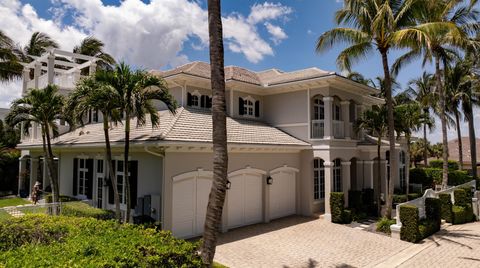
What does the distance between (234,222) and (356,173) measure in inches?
402

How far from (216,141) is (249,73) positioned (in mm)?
15195

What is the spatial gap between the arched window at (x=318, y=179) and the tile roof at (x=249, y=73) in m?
5.03

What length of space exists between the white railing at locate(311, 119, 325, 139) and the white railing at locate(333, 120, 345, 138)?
2.33ft

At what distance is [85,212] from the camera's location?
12.9 m

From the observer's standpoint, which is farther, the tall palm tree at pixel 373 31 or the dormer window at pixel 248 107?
the dormer window at pixel 248 107

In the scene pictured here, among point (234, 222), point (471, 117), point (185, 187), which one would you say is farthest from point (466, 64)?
point (185, 187)

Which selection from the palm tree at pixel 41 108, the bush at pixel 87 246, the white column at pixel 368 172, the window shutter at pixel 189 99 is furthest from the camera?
the white column at pixel 368 172

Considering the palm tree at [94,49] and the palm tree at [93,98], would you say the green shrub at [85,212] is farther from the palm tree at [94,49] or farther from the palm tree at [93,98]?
the palm tree at [94,49]

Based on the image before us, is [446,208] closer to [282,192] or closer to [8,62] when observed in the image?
[282,192]

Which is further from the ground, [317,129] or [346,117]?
[346,117]

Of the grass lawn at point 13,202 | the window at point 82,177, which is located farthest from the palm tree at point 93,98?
the grass lawn at point 13,202

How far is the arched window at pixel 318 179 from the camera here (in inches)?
704

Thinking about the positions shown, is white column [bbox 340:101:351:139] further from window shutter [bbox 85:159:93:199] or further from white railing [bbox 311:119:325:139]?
window shutter [bbox 85:159:93:199]

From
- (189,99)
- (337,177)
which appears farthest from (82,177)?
(337,177)
